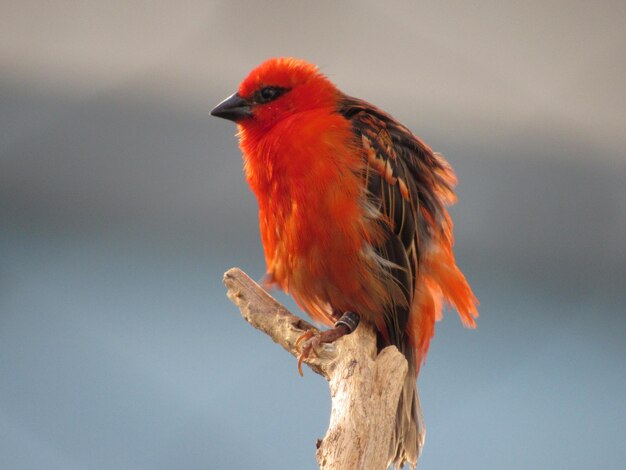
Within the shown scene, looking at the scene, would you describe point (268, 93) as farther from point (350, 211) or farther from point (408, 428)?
point (408, 428)

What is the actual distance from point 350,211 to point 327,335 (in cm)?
30

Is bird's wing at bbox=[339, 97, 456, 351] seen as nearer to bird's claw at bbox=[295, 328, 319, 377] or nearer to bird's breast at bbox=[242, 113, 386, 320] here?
bird's breast at bbox=[242, 113, 386, 320]

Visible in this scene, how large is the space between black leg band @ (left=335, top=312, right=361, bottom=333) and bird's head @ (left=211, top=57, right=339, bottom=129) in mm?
542

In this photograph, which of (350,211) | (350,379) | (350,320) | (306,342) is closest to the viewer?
(350,379)

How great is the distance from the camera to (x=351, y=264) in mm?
2059

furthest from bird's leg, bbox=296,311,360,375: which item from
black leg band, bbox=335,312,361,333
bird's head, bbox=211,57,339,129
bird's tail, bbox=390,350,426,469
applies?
bird's head, bbox=211,57,339,129

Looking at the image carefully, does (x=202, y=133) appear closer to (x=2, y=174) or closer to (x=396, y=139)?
(x=2, y=174)

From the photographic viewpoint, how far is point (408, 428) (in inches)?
88.4

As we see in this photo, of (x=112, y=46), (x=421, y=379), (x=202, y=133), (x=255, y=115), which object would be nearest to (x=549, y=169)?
(x=421, y=379)

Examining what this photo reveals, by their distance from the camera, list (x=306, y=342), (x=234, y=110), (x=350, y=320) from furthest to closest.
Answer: (x=234, y=110)
(x=350, y=320)
(x=306, y=342)

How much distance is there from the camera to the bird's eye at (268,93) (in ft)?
7.47

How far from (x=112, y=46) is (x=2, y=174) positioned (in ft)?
2.58

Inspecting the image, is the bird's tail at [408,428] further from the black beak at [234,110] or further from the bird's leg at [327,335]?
the black beak at [234,110]

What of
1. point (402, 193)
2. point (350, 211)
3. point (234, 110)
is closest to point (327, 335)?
point (350, 211)
